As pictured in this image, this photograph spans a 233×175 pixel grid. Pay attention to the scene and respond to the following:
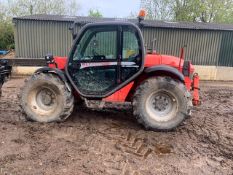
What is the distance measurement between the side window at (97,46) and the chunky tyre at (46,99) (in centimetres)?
69

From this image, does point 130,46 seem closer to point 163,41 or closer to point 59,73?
point 59,73

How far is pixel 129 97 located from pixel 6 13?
68.4 ft

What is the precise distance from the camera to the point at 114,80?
550 centimetres

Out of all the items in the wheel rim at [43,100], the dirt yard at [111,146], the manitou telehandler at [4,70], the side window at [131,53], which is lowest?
the dirt yard at [111,146]

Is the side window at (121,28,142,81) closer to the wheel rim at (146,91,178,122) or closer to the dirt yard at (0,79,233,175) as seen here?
the wheel rim at (146,91,178,122)

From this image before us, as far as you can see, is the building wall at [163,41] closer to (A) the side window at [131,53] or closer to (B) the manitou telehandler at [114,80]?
(B) the manitou telehandler at [114,80]

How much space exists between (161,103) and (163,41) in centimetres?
789

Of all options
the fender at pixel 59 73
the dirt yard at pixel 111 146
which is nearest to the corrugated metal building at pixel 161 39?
the dirt yard at pixel 111 146

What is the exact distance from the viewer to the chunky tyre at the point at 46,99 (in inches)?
215

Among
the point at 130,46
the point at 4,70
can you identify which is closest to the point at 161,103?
the point at 130,46

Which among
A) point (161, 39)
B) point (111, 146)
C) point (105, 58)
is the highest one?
point (105, 58)

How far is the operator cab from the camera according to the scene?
5.33m

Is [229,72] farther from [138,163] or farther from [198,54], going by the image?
[138,163]

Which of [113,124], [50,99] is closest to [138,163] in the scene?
[113,124]
